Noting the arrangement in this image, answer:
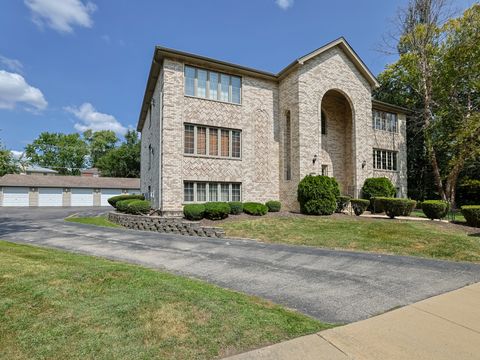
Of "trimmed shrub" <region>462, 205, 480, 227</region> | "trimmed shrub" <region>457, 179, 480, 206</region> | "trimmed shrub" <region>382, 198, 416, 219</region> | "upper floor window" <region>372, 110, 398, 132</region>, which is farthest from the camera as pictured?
"trimmed shrub" <region>457, 179, 480, 206</region>

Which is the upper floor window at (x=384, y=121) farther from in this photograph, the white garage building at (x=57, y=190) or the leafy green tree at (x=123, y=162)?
the leafy green tree at (x=123, y=162)

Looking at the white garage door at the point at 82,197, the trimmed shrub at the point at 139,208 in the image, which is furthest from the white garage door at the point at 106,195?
the trimmed shrub at the point at 139,208

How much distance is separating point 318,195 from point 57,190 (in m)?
37.0

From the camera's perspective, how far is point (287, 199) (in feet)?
61.9

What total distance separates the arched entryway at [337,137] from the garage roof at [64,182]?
3193 cm

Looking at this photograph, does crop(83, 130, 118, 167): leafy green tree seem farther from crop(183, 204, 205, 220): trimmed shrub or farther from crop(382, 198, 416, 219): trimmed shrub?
crop(382, 198, 416, 219): trimmed shrub

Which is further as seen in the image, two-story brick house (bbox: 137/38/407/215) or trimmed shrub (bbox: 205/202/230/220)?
two-story brick house (bbox: 137/38/407/215)

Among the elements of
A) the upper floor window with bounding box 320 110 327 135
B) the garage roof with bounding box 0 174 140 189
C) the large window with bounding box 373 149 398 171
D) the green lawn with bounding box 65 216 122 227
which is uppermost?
the upper floor window with bounding box 320 110 327 135

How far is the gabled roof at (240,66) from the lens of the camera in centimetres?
1614

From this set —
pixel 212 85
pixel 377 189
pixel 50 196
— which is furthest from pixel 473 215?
pixel 50 196

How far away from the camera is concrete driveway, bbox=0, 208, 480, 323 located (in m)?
4.95

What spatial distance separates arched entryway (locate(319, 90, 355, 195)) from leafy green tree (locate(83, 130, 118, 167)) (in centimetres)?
5973

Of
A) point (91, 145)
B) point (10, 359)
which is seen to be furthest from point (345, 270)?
point (91, 145)

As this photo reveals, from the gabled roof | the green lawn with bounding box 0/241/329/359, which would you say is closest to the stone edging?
the green lawn with bounding box 0/241/329/359
